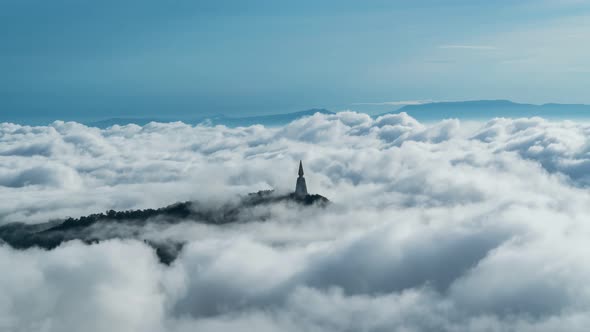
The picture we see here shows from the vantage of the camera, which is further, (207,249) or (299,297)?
(207,249)

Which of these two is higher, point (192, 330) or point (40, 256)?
point (40, 256)

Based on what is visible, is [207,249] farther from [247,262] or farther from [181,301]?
[181,301]

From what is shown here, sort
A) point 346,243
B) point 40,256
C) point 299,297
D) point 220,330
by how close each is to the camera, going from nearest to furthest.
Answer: point 220,330 → point 299,297 → point 40,256 → point 346,243

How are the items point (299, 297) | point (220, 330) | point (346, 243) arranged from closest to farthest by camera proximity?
point (220, 330), point (299, 297), point (346, 243)

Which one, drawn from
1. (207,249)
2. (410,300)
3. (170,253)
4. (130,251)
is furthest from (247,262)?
(410,300)

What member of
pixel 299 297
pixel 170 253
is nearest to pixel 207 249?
pixel 170 253

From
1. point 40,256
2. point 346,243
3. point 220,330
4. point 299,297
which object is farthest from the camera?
point 346,243

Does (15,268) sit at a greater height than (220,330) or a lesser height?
greater

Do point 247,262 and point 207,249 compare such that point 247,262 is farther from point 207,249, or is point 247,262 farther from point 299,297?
point 299,297

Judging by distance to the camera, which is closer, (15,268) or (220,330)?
(220,330)
